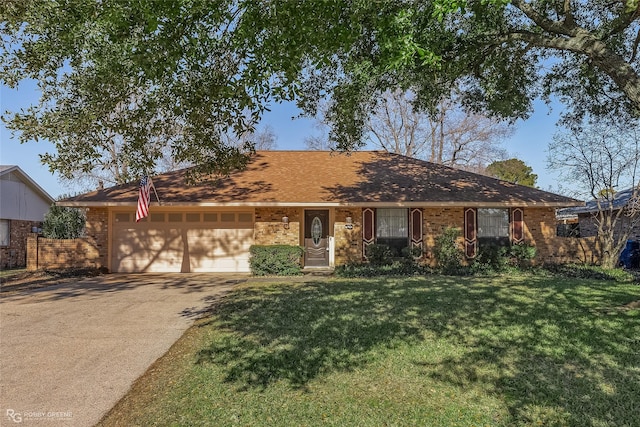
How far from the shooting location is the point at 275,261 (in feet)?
44.7

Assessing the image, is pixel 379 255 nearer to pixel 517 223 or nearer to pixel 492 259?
pixel 492 259

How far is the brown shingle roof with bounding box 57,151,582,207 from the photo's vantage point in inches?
554

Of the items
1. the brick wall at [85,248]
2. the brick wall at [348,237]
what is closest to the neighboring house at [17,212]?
the brick wall at [85,248]

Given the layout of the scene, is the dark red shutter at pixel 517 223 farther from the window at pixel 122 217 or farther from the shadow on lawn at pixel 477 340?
the window at pixel 122 217

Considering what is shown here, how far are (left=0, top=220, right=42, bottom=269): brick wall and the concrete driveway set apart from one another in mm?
9837

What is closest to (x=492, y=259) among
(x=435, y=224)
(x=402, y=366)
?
(x=435, y=224)

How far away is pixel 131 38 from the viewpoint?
5258mm

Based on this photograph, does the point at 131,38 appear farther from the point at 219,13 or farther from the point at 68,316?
the point at 68,316

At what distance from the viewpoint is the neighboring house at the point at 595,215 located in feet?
49.3

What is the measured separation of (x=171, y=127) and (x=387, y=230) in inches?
364

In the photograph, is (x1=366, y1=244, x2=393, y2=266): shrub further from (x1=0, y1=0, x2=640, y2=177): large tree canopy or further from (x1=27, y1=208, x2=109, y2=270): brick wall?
(x1=27, y1=208, x2=109, y2=270): brick wall

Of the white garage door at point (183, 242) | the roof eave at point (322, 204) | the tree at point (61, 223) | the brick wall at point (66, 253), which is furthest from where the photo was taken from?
the tree at point (61, 223)

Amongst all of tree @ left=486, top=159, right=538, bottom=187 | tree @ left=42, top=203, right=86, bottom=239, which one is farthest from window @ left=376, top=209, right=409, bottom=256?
tree @ left=486, top=159, right=538, bottom=187

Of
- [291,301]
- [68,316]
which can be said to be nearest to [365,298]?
[291,301]
